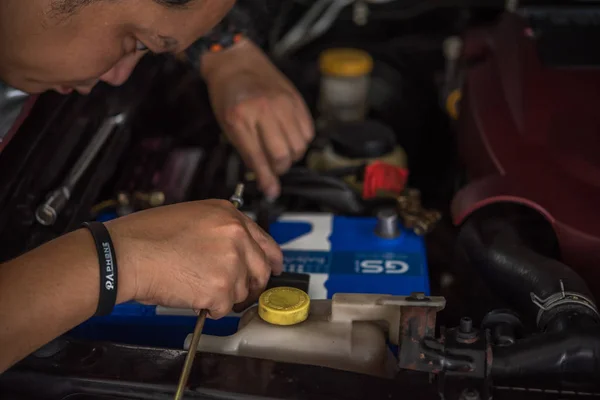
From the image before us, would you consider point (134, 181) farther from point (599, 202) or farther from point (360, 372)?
point (599, 202)

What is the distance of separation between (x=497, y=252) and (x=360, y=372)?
282mm

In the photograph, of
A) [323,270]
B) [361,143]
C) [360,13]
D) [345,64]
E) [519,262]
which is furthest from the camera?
[360,13]

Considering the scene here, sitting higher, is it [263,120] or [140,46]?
[140,46]

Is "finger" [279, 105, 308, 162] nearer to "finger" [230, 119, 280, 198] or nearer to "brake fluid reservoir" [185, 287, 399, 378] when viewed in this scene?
"finger" [230, 119, 280, 198]

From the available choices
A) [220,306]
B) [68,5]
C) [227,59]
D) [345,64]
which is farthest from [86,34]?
[345,64]

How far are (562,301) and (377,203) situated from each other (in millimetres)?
411

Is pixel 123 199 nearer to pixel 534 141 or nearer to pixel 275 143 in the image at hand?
pixel 275 143

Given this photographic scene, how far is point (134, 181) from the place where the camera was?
1.18 meters

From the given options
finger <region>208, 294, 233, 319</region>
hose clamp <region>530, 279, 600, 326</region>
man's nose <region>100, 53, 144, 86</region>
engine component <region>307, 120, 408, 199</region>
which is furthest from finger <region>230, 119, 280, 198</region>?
hose clamp <region>530, 279, 600, 326</region>

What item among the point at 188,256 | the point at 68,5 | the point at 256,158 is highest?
the point at 68,5

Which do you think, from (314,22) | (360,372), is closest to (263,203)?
(360,372)

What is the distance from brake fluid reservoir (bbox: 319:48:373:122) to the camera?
56.3 inches

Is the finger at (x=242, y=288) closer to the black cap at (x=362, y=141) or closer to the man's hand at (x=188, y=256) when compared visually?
the man's hand at (x=188, y=256)

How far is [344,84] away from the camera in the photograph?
57.2 inches
